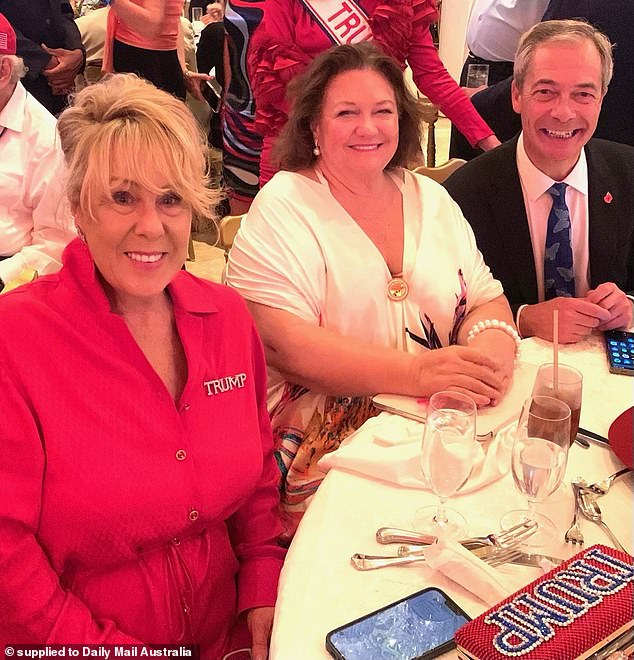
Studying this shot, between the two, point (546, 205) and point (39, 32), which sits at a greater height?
point (39, 32)

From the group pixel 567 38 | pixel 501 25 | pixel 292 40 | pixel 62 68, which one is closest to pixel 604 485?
pixel 567 38

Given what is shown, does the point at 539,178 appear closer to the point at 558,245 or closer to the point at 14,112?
the point at 558,245

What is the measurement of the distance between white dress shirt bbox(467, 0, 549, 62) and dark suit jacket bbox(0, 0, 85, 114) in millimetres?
2053

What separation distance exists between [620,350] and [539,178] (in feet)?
2.09

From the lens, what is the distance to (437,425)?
1226 mm

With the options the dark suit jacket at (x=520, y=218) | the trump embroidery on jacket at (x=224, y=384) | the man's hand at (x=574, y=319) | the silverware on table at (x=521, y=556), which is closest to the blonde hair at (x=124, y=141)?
the trump embroidery on jacket at (x=224, y=384)

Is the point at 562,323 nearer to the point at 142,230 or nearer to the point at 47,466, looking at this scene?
the point at 142,230

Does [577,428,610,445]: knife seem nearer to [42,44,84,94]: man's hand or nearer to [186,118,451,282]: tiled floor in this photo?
[186,118,451,282]: tiled floor

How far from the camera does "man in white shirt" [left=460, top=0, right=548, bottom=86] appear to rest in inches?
138

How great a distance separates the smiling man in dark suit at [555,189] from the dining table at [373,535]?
2.50ft

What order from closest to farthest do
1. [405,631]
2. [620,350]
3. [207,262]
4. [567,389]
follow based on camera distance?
[405,631], [567,389], [620,350], [207,262]

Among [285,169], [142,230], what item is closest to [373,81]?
[285,169]

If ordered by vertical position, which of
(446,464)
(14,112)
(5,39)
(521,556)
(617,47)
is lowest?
(521,556)

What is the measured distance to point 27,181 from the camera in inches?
95.4
